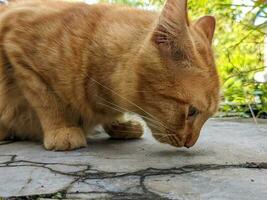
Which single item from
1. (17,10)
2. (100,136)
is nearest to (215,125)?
(100,136)

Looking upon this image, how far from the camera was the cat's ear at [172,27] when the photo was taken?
1.88 metres

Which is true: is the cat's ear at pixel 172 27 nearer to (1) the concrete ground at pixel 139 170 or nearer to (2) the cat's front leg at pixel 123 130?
(1) the concrete ground at pixel 139 170

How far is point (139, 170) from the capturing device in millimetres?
1773

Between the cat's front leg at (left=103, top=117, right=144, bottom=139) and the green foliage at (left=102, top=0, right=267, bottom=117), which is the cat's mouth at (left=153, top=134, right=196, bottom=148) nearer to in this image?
the green foliage at (left=102, top=0, right=267, bottom=117)

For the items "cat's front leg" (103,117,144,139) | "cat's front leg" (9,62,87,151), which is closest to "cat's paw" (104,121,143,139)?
"cat's front leg" (103,117,144,139)

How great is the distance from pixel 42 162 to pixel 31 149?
397 mm

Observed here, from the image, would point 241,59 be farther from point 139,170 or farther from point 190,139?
point 139,170

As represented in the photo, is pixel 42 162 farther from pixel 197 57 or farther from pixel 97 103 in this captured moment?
pixel 197 57

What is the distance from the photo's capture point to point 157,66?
197cm

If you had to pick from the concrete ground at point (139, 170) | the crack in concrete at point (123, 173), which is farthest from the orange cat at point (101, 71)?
the crack in concrete at point (123, 173)

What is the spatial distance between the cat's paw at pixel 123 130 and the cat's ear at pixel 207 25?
2.21 feet

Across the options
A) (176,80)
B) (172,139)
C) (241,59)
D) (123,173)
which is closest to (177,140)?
(172,139)

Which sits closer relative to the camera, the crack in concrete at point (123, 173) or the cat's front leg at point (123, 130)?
the crack in concrete at point (123, 173)

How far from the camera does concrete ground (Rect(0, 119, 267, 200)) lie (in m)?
1.46
